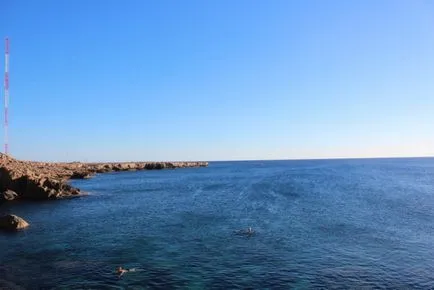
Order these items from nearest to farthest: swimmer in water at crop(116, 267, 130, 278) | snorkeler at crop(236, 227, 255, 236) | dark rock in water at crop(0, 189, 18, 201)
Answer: swimmer in water at crop(116, 267, 130, 278) → snorkeler at crop(236, 227, 255, 236) → dark rock in water at crop(0, 189, 18, 201)

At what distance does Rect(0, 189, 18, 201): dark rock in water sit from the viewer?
220 ft

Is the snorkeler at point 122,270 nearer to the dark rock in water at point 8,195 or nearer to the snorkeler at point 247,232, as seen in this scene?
the snorkeler at point 247,232

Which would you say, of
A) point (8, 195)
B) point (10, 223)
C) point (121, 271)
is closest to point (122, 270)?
point (121, 271)

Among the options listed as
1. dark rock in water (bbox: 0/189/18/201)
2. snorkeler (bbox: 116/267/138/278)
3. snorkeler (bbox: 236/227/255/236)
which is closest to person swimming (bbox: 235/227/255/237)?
snorkeler (bbox: 236/227/255/236)

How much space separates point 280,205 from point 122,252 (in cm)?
3688

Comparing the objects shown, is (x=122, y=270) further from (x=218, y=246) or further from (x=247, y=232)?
(x=247, y=232)

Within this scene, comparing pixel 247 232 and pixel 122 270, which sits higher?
pixel 247 232

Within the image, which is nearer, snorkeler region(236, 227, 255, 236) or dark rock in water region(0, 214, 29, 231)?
snorkeler region(236, 227, 255, 236)

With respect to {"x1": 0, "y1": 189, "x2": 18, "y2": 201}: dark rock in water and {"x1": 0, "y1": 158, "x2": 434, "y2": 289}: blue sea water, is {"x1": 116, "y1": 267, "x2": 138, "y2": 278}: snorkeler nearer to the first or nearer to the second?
{"x1": 0, "y1": 158, "x2": 434, "y2": 289}: blue sea water

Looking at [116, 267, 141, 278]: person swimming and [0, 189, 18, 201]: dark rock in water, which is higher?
[0, 189, 18, 201]: dark rock in water

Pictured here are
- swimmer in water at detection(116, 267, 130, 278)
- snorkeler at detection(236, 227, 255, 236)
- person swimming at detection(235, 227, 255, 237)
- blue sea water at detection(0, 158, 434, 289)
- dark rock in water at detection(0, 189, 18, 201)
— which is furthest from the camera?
dark rock in water at detection(0, 189, 18, 201)

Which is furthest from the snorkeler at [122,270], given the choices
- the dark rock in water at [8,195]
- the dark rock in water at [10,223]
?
the dark rock in water at [8,195]

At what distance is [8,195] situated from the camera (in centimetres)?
6750

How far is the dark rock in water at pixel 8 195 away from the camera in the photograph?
66.9 m
